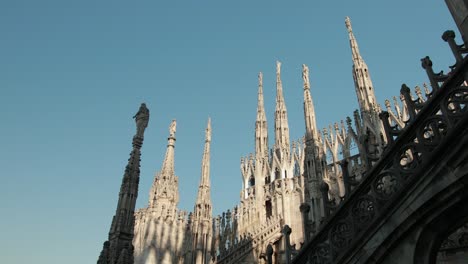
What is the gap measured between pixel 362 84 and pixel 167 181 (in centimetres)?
1464

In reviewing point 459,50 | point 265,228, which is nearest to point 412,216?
point 459,50

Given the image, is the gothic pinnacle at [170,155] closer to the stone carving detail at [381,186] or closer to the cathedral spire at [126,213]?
the cathedral spire at [126,213]

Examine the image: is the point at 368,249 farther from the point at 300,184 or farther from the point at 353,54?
the point at 353,54

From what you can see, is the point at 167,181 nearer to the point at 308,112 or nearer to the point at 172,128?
the point at 172,128

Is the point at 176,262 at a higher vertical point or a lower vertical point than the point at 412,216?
higher

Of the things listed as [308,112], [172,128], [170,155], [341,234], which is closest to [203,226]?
[170,155]

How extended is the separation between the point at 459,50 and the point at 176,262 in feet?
71.8

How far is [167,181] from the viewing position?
2239cm

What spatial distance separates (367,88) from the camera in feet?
82.8

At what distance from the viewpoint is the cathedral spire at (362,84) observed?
24578mm

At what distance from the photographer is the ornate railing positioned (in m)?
4.82

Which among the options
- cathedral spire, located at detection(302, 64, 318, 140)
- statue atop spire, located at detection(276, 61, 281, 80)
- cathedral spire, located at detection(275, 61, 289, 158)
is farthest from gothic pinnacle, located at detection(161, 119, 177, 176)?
statue atop spire, located at detection(276, 61, 281, 80)

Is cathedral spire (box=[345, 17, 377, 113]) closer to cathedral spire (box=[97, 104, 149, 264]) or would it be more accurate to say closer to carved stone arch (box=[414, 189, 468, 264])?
cathedral spire (box=[97, 104, 149, 264])

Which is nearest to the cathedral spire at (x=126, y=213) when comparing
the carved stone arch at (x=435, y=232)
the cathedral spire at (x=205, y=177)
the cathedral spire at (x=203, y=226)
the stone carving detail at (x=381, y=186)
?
the stone carving detail at (x=381, y=186)
